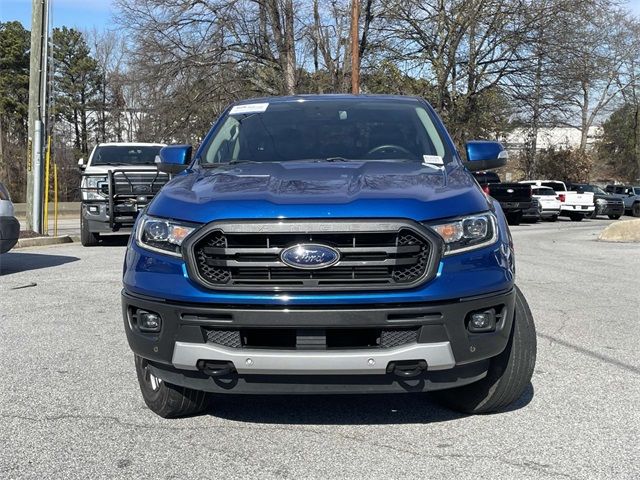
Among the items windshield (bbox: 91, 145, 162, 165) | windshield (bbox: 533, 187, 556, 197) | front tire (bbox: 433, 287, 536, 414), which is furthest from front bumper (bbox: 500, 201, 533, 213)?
front tire (bbox: 433, 287, 536, 414)

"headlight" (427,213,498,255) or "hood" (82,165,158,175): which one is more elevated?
"hood" (82,165,158,175)

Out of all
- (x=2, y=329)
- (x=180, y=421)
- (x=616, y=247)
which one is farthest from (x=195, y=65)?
(x=180, y=421)

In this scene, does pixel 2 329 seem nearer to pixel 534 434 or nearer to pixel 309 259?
pixel 309 259

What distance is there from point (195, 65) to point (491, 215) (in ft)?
84.5

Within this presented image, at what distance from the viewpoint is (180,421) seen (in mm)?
3953

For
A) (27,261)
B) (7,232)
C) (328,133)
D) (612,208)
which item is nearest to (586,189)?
(612,208)

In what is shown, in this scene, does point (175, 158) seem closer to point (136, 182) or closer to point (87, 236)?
point (136, 182)

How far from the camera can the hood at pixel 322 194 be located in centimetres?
335

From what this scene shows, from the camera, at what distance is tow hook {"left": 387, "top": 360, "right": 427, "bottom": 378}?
3275mm

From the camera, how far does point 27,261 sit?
11352mm

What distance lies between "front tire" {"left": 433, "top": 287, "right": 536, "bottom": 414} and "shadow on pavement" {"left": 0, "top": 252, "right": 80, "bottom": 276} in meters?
7.70

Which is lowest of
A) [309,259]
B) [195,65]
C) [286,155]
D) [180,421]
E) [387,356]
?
[180,421]

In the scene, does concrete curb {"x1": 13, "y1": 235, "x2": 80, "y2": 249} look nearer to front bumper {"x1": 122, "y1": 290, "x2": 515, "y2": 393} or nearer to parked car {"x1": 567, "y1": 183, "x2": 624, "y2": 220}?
front bumper {"x1": 122, "y1": 290, "x2": 515, "y2": 393}

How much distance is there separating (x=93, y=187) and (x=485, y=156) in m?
11.0
